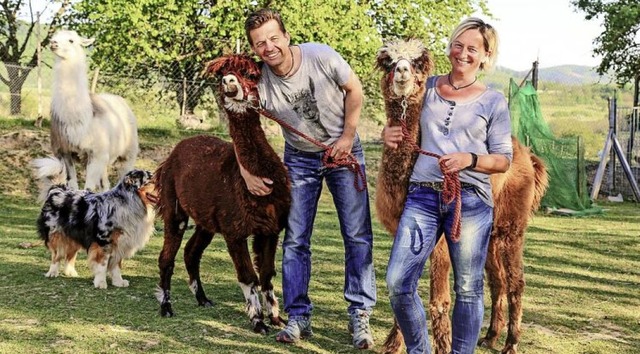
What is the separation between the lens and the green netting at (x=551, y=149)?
41.9 feet

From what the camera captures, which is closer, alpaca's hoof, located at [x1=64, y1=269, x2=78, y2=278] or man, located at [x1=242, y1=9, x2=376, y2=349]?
man, located at [x1=242, y1=9, x2=376, y2=349]

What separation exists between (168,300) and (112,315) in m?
0.40

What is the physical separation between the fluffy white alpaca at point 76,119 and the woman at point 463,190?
645 centimetres

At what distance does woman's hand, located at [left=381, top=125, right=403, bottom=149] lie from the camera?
3834 mm

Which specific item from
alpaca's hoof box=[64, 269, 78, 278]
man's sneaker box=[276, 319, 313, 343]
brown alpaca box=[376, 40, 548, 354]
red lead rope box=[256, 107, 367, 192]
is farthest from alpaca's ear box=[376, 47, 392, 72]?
alpaca's hoof box=[64, 269, 78, 278]

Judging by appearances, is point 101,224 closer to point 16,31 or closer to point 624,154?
point 624,154

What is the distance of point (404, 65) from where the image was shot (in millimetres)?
A: 3752

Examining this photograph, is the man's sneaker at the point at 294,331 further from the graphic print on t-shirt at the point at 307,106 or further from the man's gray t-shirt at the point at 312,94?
the graphic print on t-shirt at the point at 307,106

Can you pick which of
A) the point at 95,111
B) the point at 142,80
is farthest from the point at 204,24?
the point at 95,111

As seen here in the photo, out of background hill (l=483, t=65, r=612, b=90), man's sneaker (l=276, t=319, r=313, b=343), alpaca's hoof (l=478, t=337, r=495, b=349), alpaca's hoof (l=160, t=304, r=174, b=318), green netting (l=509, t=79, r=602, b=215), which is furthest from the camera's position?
background hill (l=483, t=65, r=612, b=90)

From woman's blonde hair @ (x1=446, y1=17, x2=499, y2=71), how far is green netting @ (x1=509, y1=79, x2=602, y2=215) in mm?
9355

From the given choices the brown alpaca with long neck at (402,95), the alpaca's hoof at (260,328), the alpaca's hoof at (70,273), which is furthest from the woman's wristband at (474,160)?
the alpaca's hoof at (70,273)

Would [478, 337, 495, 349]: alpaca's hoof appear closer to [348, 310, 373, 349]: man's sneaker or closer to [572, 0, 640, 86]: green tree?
[348, 310, 373, 349]: man's sneaker

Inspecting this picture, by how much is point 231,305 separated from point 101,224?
1.44 metres
